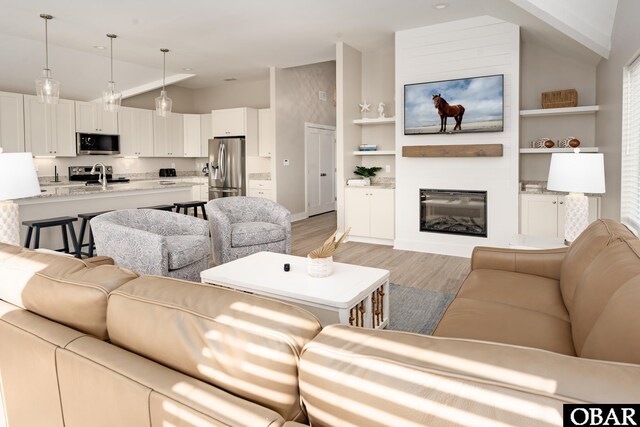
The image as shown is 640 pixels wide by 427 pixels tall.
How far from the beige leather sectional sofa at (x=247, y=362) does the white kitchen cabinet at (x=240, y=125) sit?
6857mm

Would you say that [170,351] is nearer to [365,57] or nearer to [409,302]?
[409,302]

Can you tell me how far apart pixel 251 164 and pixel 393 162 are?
10.2ft

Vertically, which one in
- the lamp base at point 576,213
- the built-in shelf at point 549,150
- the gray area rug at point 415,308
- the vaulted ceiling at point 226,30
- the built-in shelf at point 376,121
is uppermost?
the vaulted ceiling at point 226,30

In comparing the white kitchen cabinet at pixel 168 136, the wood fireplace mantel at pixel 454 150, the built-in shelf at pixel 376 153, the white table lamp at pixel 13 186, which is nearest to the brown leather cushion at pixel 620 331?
the white table lamp at pixel 13 186

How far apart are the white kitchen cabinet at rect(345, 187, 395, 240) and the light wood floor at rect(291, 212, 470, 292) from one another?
0.20 m

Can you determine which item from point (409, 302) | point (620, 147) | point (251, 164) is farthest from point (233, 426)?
point (251, 164)

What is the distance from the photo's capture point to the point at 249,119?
829 centimetres

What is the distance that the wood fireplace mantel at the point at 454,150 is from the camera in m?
5.05

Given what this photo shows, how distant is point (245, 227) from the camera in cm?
454

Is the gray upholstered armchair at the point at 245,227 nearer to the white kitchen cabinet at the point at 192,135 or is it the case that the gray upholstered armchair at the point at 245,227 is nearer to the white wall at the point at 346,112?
the white wall at the point at 346,112

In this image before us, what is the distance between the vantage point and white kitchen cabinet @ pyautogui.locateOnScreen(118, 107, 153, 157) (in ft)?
26.7

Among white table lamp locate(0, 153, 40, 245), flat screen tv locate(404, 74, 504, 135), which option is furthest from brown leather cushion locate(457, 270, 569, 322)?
flat screen tv locate(404, 74, 504, 135)

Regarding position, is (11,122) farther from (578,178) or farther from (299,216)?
(578,178)

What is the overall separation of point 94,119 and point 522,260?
755 cm
